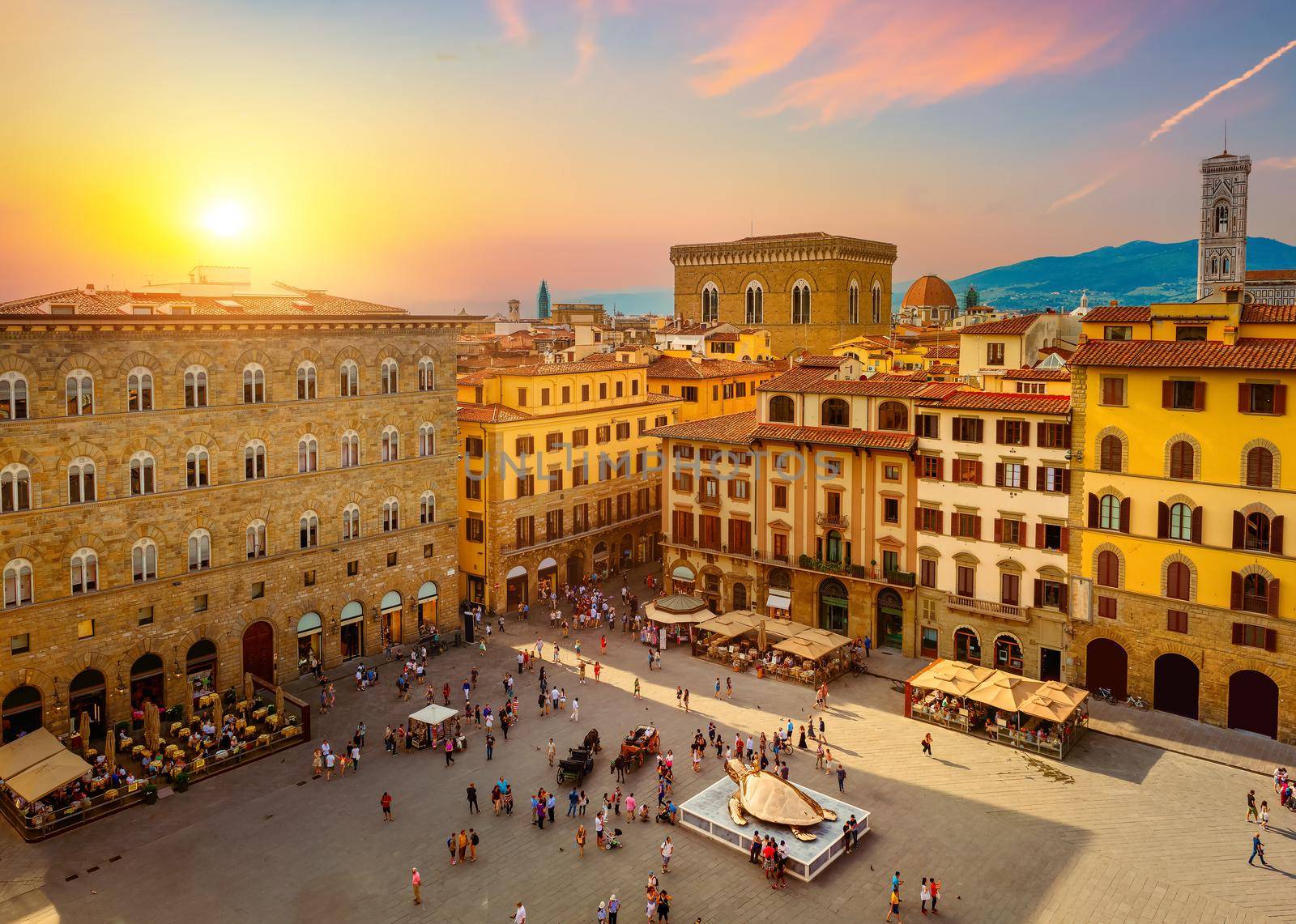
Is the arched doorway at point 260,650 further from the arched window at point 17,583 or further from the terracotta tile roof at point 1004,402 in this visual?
the terracotta tile roof at point 1004,402

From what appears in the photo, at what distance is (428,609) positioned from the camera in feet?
174

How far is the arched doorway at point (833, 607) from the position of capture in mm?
51625

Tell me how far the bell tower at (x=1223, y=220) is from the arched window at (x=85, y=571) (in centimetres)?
16288

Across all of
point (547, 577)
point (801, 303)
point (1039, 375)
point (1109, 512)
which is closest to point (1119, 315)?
point (1039, 375)

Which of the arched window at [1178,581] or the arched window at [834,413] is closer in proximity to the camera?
the arched window at [1178,581]

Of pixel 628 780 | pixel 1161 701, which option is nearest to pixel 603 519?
pixel 628 780

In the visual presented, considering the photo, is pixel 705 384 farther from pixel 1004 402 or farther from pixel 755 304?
pixel 755 304

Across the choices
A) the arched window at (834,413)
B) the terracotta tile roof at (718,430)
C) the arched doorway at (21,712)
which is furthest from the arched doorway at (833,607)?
the arched doorway at (21,712)

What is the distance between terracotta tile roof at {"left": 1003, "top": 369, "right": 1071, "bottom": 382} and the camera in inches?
1833

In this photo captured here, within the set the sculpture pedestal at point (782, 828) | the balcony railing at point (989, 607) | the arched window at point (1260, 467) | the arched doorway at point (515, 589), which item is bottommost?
the sculpture pedestal at point (782, 828)

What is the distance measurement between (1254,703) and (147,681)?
47363 millimetres

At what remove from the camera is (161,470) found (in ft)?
133

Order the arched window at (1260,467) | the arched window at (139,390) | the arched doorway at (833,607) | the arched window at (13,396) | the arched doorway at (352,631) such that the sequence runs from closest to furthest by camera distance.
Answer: the arched window at (13,396) < the arched window at (1260,467) < the arched window at (139,390) < the arched doorway at (352,631) < the arched doorway at (833,607)

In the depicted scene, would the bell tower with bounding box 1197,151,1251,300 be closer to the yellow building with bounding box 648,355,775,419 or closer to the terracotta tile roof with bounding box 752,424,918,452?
the yellow building with bounding box 648,355,775,419
